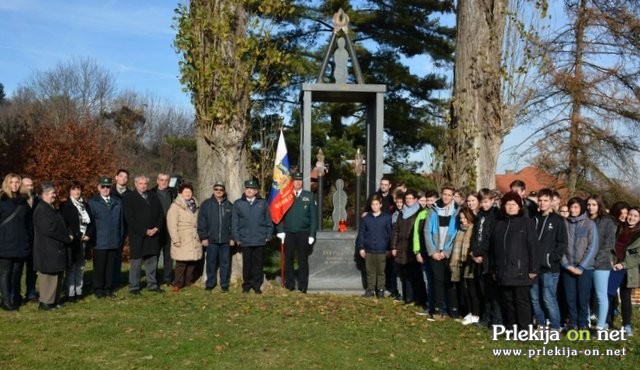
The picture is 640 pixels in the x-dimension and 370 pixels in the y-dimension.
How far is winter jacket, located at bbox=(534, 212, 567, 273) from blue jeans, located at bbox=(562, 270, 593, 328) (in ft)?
1.39

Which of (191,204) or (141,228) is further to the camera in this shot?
(191,204)

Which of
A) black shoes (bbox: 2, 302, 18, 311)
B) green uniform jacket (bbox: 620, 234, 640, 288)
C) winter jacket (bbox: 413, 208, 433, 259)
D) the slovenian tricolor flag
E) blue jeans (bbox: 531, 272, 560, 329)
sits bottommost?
black shoes (bbox: 2, 302, 18, 311)

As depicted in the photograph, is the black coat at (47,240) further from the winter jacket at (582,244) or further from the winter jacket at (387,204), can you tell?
the winter jacket at (582,244)

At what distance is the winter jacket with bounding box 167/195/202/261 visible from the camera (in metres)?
9.56

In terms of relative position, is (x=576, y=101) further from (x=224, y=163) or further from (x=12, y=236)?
(x=12, y=236)

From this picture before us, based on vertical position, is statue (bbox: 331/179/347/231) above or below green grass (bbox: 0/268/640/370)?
above

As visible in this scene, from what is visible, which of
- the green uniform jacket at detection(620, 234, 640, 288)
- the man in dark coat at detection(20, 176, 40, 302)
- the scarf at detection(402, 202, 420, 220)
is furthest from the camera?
the scarf at detection(402, 202, 420, 220)

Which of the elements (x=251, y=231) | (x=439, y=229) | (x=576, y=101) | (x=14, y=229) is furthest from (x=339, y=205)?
(x=576, y=101)

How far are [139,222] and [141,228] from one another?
0.09 meters

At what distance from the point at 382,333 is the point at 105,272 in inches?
165

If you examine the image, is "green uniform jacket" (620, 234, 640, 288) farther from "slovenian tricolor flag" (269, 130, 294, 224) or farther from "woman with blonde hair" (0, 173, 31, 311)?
"woman with blonde hair" (0, 173, 31, 311)

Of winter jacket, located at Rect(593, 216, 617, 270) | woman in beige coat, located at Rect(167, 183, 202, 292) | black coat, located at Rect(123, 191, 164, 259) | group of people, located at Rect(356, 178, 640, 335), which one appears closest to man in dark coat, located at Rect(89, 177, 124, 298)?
black coat, located at Rect(123, 191, 164, 259)

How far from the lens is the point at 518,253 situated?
6.72 meters

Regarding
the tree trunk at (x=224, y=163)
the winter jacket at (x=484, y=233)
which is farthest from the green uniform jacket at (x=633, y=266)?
the tree trunk at (x=224, y=163)
